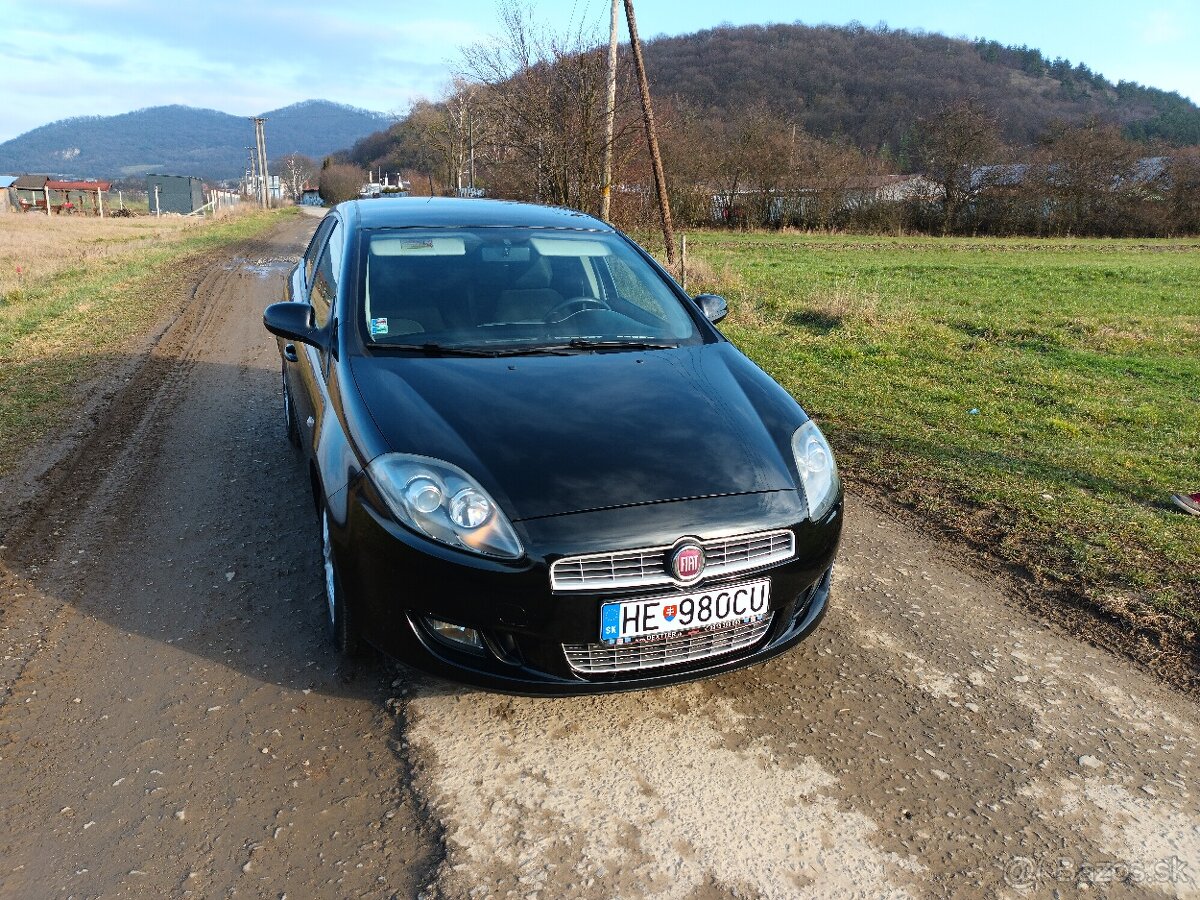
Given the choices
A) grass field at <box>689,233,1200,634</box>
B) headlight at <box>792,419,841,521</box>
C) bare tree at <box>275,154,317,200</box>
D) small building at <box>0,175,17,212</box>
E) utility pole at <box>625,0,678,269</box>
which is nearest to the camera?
headlight at <box>792,419,841,521</box>

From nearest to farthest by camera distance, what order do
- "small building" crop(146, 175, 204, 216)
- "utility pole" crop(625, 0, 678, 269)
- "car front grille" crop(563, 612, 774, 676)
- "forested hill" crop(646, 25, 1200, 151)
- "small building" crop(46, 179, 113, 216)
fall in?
"car front grille" crop(563, 612, 774, 676)
"utility pole" crop(625, 0, 678, 269)
"small building" crop(46, 179, 113, 216)
"forested hill" crop(646, 25, 1200, 151)
"small building" crop(146, 175, 204, 216)

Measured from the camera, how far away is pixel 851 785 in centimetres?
270

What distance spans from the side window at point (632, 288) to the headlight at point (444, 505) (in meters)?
1.66

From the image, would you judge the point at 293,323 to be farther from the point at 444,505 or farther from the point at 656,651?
the point at 656,651

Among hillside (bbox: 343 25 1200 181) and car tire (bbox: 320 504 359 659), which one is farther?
hillside (bbox: 343 25 1200 181)

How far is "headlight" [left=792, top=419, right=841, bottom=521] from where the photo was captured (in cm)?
306

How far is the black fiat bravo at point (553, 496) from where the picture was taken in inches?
105

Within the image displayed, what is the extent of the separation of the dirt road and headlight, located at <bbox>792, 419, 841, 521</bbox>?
684 mm

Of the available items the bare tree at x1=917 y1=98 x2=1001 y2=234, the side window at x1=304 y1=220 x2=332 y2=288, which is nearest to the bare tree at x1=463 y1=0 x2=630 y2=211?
the side window at x1=304 y1=220 x2=332 y2=288

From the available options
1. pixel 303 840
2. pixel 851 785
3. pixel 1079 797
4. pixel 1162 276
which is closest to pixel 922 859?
pixel 851 785

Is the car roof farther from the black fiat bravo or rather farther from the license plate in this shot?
the license plate

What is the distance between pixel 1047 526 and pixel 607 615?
3168 mm

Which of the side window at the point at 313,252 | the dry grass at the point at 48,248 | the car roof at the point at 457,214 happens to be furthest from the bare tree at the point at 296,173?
the car roof at the point at 457,214

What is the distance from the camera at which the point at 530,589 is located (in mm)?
2633
